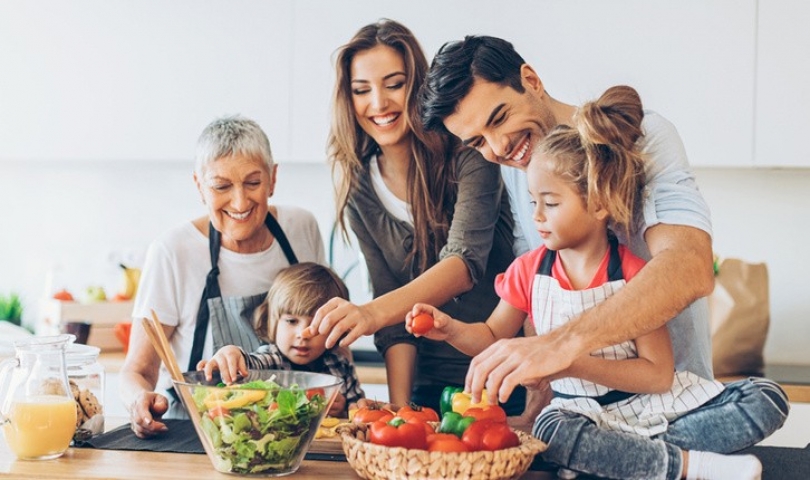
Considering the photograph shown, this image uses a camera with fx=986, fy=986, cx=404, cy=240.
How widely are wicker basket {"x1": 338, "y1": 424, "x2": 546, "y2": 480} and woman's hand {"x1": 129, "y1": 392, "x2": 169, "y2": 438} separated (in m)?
0.50

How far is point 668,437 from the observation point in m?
1.50

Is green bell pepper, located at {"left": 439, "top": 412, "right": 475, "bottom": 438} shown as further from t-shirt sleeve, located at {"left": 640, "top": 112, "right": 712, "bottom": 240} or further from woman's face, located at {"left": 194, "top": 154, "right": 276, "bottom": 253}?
woman's face, located at {"left": 194, "top": 154, "right": 276, "bottom": 253}

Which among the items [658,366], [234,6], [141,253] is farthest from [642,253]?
[141,253]

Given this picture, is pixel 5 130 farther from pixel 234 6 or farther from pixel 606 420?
pixel 606 420

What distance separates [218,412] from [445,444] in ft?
1.09

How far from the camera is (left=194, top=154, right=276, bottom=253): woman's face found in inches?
79.4

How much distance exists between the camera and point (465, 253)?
201 centimetres

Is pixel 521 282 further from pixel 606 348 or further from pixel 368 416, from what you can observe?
pixel 368 416

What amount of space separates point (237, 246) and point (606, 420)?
0.96 meters

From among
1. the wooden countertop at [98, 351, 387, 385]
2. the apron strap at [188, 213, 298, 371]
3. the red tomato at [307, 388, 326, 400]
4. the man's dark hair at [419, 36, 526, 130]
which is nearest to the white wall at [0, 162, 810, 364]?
the wooden countertop at [98, 351, 387, 385]

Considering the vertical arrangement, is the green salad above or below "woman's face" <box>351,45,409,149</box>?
below

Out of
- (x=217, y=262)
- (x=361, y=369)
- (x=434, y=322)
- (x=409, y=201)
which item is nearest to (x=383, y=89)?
(x=409, y=201)

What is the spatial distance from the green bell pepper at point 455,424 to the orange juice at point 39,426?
586mm

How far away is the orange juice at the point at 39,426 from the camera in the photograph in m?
1.52
